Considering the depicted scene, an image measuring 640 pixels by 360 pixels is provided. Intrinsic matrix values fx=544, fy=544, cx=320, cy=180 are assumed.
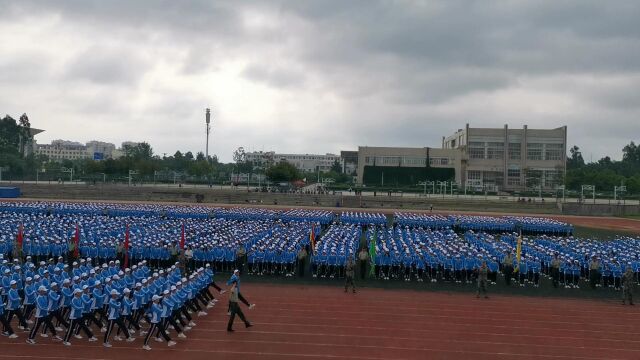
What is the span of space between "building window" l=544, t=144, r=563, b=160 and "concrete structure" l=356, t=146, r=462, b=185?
14.1m

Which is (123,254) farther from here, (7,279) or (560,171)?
(560,171)

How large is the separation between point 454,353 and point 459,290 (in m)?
6.78

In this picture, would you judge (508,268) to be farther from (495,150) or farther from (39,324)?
(495,150)

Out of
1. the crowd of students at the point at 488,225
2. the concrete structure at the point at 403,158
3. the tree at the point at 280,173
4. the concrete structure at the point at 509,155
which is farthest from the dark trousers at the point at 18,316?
the concrete structure at the point at 509,155

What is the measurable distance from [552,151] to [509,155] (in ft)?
22.5

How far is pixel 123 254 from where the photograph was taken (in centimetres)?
1961

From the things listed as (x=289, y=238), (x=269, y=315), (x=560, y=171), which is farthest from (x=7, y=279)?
(x=560, y=171)

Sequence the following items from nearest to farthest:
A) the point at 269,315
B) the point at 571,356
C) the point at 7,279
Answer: the point at 571,356 < the point at 7,279 < the point at 269,315

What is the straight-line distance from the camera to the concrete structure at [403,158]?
89250 millimetres

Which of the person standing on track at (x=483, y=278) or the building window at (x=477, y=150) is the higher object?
the building window at (x=477, y=150)

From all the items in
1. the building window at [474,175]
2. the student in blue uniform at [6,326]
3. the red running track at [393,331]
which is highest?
the building window at [474,175]

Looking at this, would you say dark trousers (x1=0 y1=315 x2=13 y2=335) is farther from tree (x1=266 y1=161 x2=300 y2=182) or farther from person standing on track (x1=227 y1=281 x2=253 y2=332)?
tree (x1=266 y1=161 x2=300 y2=182)

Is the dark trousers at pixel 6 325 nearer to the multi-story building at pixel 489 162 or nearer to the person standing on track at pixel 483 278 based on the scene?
the person standing on track at pixel 483 278

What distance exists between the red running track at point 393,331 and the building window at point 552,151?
76899 mm
